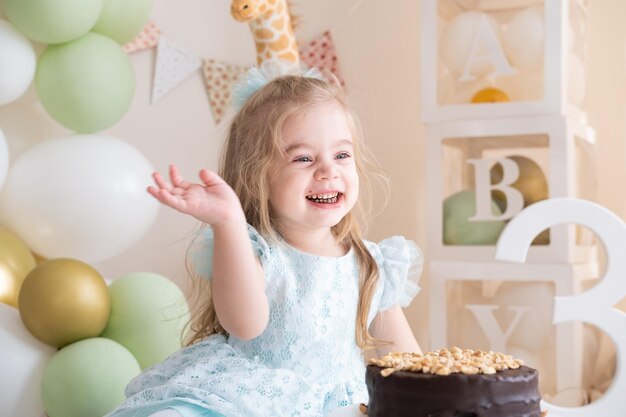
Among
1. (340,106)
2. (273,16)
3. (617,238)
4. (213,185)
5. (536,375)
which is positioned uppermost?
(273,16)

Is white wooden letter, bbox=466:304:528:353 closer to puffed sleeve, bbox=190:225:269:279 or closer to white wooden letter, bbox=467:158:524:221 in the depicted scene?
white wooden letter, bbox=467:158:524:221

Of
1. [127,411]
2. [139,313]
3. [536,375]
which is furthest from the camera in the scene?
[139,313]

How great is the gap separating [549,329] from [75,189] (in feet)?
3.93

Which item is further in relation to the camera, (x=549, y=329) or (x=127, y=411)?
(x=549, y=329)

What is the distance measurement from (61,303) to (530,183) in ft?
3.87

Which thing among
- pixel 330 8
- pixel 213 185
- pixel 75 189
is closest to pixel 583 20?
pixel 330 8

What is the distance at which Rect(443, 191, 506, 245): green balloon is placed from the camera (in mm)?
2236

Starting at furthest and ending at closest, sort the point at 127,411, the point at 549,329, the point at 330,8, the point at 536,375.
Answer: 1. the point at 330,8
2. the point at 549,329
3. the point at 127,411
4. the point at 536,375

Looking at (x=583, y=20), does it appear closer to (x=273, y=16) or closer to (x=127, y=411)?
(x=273, y=16)

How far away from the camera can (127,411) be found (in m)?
1.34

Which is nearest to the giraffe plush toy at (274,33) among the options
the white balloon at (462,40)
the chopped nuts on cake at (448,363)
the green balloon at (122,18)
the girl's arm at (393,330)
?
the green balloon at (122,18)

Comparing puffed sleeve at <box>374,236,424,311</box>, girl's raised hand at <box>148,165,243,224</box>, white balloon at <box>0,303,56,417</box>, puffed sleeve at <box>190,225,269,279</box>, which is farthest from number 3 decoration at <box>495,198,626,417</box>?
white balloon at <box>0,303,56,417</box>

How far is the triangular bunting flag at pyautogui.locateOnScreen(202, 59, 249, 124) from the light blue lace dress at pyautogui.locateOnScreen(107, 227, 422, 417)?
4.37ft

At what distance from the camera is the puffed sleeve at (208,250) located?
4.65ft
